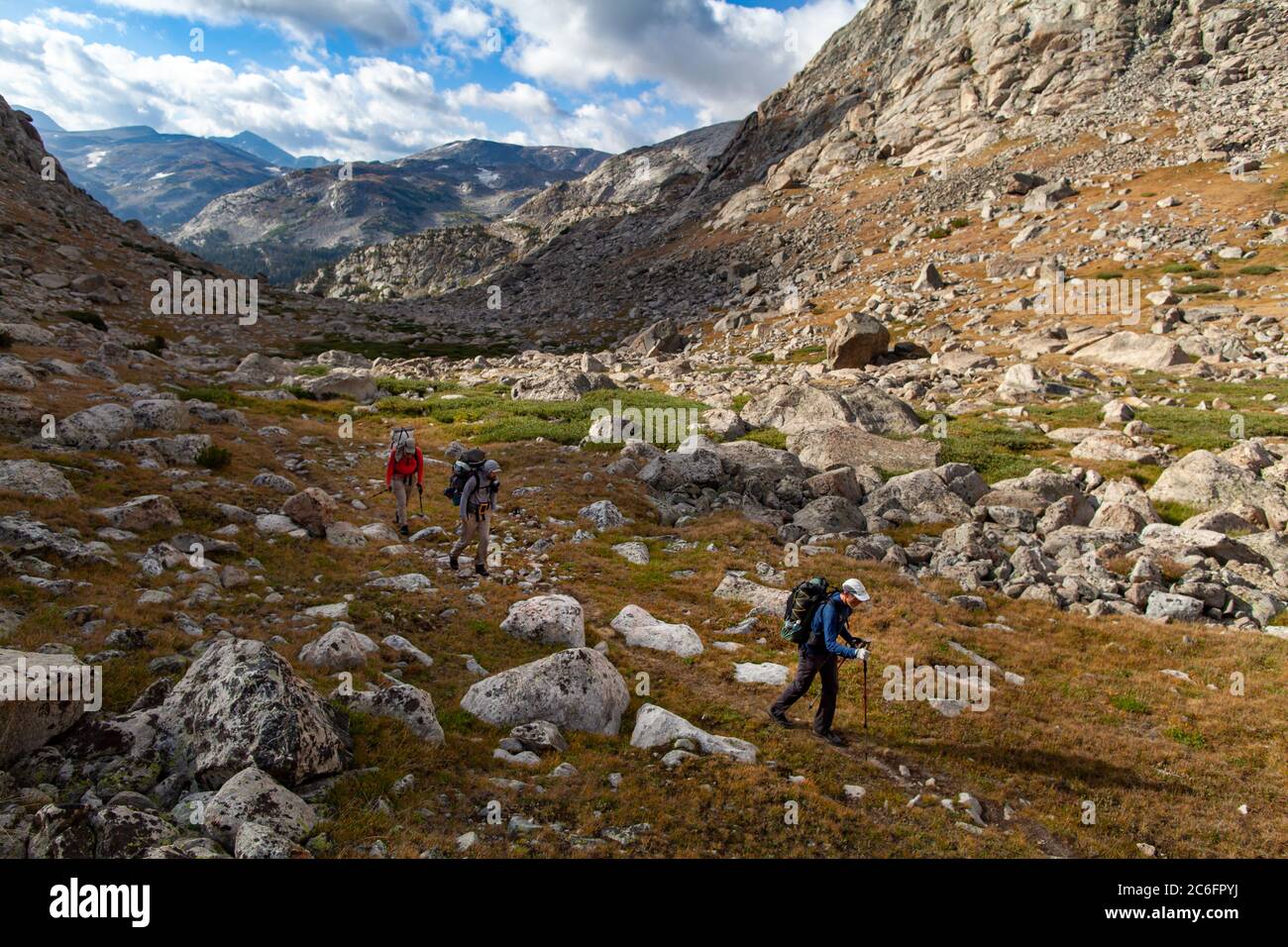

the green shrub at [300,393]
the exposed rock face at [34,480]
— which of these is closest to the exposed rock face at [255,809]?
the exposed rock face at [34,480]

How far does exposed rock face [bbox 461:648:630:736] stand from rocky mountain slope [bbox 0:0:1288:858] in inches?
1.9

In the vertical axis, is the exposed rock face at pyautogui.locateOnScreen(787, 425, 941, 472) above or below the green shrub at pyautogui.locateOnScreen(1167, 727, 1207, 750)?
above

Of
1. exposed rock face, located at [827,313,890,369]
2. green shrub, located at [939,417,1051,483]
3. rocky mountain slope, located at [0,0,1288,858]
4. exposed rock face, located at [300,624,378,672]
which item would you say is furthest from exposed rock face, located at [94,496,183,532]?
exposed rock face, located at [827,313,890,369]

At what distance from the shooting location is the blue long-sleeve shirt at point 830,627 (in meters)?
10.0

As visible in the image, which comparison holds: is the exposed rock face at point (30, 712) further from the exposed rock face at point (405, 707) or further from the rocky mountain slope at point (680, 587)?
the exposed rock face at point (405, 707)

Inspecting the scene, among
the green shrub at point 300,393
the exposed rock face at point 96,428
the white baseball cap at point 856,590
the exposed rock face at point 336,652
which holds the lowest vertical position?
the exposed rock face at point 336,652

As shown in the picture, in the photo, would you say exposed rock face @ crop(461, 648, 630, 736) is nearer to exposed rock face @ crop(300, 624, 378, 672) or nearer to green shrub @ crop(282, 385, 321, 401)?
exposed rock face @ crop(300, 624, 378, 672)

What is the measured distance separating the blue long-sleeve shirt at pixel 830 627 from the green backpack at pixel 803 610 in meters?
0.10

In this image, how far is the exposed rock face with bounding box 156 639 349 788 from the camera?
6.87m

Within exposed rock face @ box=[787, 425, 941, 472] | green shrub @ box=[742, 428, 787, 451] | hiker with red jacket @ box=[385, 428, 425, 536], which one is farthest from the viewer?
green shrub @ box=[742, 428, 787, 451]

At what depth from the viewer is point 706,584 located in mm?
17188

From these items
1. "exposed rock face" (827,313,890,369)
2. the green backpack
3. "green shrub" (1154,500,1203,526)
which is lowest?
the green backpack
